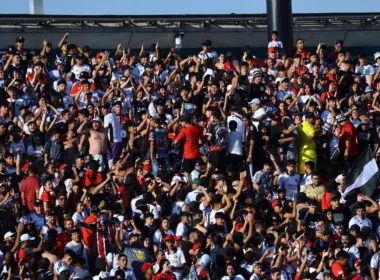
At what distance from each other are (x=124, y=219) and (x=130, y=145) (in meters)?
3.62

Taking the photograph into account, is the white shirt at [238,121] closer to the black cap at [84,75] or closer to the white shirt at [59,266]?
the black cap at [84,75]

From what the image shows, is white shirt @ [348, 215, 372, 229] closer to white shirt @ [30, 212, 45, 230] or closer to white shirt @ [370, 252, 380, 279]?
white shirt @ [370, 252, 380, 279]

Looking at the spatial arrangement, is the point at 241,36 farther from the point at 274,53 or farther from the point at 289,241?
the point at 289,241

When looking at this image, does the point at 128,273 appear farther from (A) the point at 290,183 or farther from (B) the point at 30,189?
(A) the point at 290,183

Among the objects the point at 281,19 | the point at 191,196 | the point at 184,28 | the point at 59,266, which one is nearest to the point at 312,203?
the point at 191,196

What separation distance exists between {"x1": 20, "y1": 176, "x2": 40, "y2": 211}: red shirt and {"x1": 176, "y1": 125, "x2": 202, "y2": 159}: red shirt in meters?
3.22

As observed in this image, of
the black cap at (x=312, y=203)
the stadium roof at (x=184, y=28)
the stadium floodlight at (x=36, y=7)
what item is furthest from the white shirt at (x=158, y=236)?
the stadium floodlight at (x=36, y=7)

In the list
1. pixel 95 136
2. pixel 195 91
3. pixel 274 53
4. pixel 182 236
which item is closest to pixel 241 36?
pixel 274 53

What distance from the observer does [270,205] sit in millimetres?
27156

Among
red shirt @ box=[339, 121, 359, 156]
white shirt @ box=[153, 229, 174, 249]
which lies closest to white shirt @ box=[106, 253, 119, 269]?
white shirt @ box=[153, 229, 174, 249]

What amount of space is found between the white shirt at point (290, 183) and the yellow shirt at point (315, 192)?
264 millimetres

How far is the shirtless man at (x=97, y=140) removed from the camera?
2850cm

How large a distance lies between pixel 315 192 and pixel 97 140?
4.32 m

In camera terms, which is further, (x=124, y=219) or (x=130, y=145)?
(x=130, y=145)
